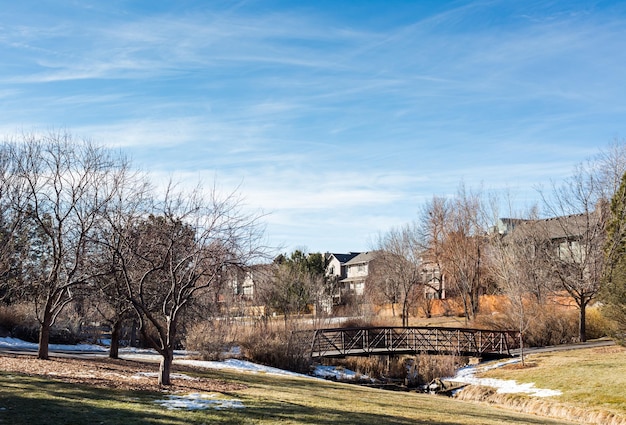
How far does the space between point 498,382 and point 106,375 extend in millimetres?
16085

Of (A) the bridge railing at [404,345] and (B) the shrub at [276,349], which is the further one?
(A) the bridge railing at [404,345]

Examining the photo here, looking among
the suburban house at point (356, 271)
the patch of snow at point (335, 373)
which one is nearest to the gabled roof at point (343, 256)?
the suburban house at point (356, 271)

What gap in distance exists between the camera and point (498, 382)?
82.1 feet

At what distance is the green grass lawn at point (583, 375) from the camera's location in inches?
754

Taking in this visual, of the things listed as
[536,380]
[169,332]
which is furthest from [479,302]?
[169,332]

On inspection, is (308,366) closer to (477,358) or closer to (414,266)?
(477,358)

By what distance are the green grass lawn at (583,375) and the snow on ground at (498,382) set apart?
1.19 ft

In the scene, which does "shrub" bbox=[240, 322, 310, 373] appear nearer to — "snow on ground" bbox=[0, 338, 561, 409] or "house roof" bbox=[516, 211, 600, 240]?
"snow on ground" bbox=[0, 338, 561, 409]

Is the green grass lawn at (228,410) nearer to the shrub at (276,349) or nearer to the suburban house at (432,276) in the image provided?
the shrub at (276,349)

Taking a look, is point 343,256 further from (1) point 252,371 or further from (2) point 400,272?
(1) point 252,371

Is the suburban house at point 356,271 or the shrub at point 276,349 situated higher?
the suburban house at point 356,271

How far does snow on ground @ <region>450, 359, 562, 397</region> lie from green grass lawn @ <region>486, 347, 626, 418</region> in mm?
364

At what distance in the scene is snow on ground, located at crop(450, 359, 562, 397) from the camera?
21.8 meters

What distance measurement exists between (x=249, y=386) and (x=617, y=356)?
17421mm
